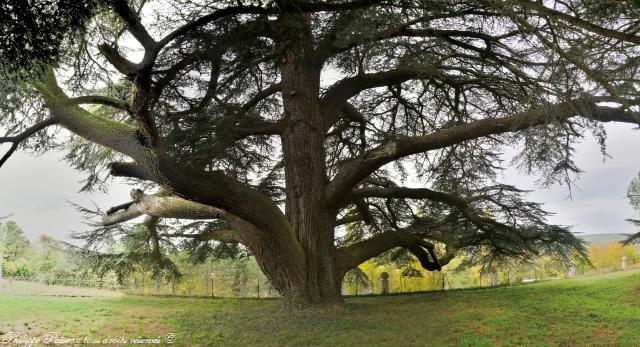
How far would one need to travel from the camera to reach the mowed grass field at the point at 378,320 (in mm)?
4816

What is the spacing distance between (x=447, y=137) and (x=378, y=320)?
2.32 meters

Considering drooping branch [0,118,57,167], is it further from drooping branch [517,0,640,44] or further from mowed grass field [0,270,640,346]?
drooping branch [517,0,640,44]

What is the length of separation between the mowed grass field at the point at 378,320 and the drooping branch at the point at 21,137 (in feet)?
7.17

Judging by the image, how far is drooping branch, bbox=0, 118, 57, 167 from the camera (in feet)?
15.6

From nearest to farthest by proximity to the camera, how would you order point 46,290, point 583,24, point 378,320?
point 583,24 < point 378,320 < point 46,290

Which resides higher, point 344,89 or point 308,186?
point 344,89

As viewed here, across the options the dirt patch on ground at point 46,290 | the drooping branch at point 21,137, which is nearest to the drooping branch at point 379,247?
the dirt patch on ground at point 46,290

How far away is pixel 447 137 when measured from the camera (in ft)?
19.4

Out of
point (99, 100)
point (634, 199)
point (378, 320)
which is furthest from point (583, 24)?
point (634, 199)

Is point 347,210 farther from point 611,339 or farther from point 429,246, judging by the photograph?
point 611,339

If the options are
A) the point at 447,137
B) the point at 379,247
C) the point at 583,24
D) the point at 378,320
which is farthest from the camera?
the point at 379,247

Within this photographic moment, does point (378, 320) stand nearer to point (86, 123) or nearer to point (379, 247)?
point (379, 247)

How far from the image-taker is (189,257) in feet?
28.6

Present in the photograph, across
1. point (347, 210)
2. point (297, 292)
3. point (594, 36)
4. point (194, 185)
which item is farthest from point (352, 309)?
point (594, 36)
